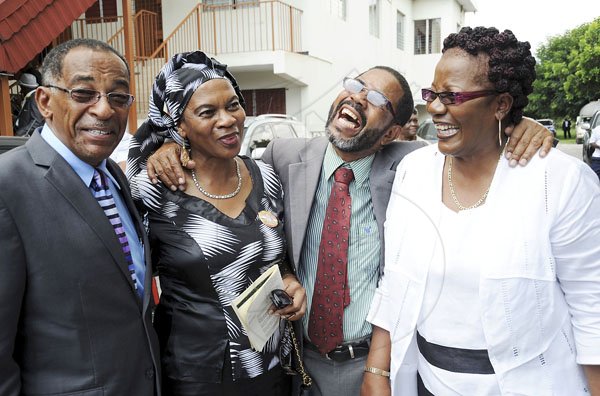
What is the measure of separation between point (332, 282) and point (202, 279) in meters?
0.57

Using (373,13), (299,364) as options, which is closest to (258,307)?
(299,364)

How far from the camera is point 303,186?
7.63 ft

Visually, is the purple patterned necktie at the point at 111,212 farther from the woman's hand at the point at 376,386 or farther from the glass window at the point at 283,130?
the glass window at the point at 283,130

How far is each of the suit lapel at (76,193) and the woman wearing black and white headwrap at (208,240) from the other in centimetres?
36

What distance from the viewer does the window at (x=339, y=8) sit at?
16.5 feet

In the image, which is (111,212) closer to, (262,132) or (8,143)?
(8,143)

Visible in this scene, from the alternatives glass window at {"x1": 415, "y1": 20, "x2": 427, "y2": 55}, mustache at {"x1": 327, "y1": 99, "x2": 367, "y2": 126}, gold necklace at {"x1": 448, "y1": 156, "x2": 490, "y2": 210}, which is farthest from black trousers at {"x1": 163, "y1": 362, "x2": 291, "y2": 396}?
glass window at {"x1": 415, "y1": 20, "x2": 427, "y2": 55}

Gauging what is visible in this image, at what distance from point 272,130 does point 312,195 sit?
4.51 metres

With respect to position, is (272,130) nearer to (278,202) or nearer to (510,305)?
(278,202)

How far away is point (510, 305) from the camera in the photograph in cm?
172

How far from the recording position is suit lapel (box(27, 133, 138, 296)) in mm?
1581

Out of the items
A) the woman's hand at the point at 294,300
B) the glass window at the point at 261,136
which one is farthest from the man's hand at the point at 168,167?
the glass window at the point at 261,136

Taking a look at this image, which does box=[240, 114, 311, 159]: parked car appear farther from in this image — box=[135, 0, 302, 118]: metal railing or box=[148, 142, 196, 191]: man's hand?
box=[135, 0, 302, 118]: metal railing

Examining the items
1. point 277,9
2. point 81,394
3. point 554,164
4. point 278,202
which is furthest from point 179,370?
point 277,9
